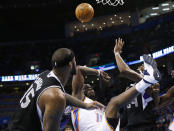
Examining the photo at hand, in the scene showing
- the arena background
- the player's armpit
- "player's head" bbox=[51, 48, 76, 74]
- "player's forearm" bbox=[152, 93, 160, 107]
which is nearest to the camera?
the player's armpit

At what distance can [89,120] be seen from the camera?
3.60m

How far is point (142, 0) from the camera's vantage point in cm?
2395

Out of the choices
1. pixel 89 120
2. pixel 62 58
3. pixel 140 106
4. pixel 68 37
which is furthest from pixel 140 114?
pixel 68 37

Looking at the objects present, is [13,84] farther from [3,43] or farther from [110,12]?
[110,12]

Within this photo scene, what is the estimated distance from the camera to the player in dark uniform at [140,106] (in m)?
3.81

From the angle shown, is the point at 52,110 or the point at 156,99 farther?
the point at 156,99

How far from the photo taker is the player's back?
11.6 ft

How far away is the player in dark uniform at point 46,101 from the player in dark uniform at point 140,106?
1344mm

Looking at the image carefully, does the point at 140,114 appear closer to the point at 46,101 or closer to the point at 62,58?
the point at 62,58

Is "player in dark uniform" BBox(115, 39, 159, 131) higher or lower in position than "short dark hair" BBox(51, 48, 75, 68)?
lower

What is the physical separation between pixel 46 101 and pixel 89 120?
1.51 m

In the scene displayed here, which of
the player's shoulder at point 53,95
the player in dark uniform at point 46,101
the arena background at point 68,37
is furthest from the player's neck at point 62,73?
the arena background at point 68,37

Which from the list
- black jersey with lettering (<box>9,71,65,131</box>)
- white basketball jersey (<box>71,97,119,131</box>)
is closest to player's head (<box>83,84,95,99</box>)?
white basketball jersey (<box>71,97,119,131</box>)

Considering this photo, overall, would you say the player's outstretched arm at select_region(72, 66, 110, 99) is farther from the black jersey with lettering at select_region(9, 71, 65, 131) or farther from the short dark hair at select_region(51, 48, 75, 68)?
the black jersey with lettering at select_region(9, 71, 65, 131)
